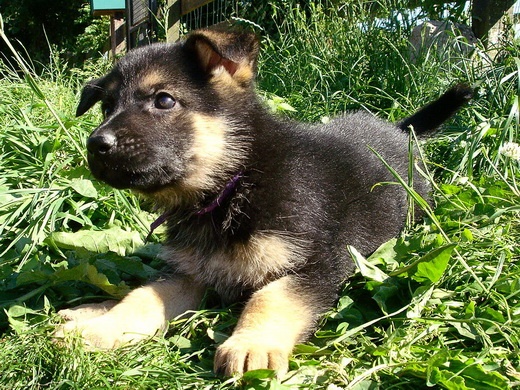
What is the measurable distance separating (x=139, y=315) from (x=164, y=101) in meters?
0.96

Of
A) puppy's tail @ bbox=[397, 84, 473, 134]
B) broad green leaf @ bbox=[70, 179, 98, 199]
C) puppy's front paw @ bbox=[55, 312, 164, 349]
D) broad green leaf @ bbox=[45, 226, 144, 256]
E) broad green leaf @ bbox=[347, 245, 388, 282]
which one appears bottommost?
broad green leaf @ bbox=[45, 226, 144, 256]

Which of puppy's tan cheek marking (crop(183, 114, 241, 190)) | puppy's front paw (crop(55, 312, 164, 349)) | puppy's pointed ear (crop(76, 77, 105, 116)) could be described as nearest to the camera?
puppy's front paw (crop(55, 312, 164, 349))

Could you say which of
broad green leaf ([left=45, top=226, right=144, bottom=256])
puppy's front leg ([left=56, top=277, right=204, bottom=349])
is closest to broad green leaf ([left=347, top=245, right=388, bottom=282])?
puppy's front leg ([left=56, top=277, right=204, bottom=349])

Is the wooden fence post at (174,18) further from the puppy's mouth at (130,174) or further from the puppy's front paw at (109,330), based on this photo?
the puppy's front paw at (109,330)

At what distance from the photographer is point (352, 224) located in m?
3.01

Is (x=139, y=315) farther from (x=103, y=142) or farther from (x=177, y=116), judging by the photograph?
(x=177, y=116)

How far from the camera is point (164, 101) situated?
2.66 meters

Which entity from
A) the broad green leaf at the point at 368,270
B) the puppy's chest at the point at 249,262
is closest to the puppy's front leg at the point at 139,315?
the puppy's chest at the point at 249,262

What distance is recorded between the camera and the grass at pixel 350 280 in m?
2.07

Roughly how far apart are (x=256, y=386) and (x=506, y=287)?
117 centimetres

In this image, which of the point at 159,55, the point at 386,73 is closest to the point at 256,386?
the point at 159,55

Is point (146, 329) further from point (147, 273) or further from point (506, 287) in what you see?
point (506, 287)

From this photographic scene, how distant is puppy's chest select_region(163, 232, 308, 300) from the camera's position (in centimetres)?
256

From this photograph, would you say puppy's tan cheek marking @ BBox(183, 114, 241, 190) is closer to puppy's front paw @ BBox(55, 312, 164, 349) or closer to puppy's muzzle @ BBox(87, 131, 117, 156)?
puppy's muzzle @ BBox(87, 131, 117, 156)
